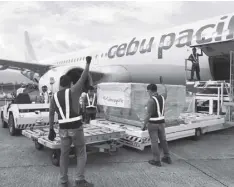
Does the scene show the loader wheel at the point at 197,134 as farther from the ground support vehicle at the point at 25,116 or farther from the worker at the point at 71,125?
the ground support vehicle at the point at 25,116

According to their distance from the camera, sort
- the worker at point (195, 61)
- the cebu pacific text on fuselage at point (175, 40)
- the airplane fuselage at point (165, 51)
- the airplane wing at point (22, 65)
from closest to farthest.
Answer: the cebu pacific text on fuselage at point (175, 40) < the airplane fuselage at point (165, 51) < the worker at point (195, 61) < the airplane wing at point (22, 65)

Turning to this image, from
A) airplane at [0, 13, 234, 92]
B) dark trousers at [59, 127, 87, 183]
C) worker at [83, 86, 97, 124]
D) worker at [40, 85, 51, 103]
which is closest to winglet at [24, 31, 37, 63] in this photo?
airplane at [0, 13, 234, 92]

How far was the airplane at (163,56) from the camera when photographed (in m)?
7.95

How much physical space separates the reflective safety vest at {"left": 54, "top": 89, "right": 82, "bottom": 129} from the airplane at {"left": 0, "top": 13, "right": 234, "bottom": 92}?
2.86 meters

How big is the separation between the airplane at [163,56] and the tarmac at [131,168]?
2.36 metres

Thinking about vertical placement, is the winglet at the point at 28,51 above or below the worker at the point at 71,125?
above

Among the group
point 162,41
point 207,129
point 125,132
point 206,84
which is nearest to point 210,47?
point 206,84

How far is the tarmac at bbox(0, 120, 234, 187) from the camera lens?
346 cm

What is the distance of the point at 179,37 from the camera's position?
918 cm

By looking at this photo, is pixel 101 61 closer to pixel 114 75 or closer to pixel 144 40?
pixel 114 75

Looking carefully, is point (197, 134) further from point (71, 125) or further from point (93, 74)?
point (93, 74)

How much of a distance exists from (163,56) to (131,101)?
4.88 m

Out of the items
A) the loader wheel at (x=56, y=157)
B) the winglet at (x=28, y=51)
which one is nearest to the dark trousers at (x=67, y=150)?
the loader wheel at (x=56, y=157)

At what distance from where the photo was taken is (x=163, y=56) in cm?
955
